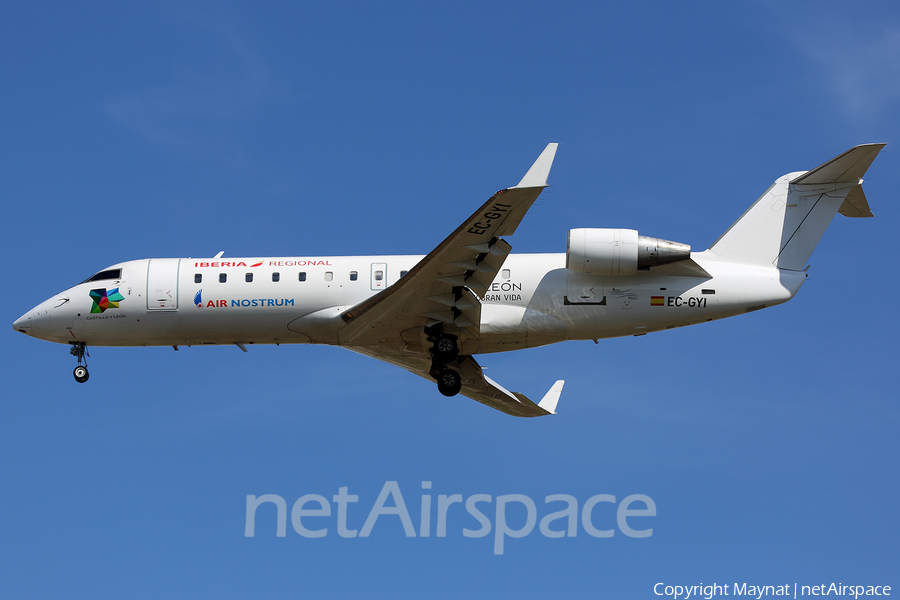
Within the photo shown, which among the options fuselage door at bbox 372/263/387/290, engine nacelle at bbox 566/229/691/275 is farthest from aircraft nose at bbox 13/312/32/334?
engine nacelle at bbox 566/229/691/275

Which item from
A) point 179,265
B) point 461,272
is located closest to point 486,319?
point 461,272

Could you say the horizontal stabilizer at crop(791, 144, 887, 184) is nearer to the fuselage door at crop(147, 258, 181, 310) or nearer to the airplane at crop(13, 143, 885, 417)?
the airplane at crop(13, 143, 885, 417)

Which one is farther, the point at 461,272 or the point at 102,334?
the point at 102,334

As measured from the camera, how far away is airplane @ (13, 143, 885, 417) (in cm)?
2066

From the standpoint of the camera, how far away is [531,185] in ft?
58.5

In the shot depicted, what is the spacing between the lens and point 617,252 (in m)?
20.5

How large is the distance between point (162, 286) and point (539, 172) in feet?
33.2

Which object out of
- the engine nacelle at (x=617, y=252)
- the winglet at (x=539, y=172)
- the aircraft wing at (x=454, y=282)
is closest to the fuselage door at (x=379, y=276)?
the aircraft wing at (x=454, y=282)

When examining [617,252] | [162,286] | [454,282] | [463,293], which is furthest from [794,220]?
[162,286]

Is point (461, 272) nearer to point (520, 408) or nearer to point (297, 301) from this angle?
point (297, 301)

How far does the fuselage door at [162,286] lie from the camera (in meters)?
22.0

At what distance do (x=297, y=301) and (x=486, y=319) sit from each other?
15.0 feet

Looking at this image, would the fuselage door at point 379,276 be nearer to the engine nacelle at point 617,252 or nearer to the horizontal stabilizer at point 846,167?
the engine nacelle at point 617,252

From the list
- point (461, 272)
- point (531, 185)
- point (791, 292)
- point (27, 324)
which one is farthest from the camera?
point (27, 324)
